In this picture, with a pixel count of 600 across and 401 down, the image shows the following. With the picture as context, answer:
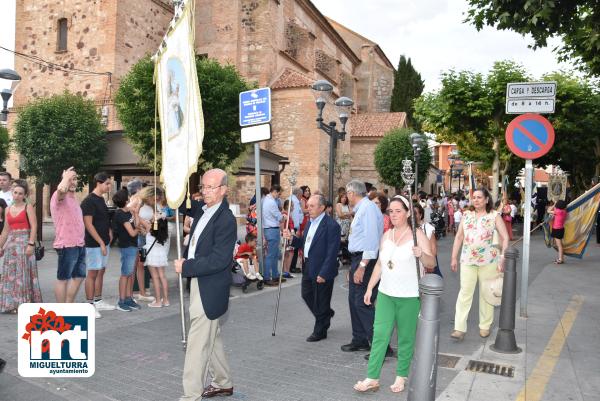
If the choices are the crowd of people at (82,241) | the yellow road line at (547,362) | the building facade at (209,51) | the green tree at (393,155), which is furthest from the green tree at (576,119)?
the crowd of people at (82,241)

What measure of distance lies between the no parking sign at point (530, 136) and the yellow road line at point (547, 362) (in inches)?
92.9

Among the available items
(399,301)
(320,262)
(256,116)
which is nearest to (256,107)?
(256,116)

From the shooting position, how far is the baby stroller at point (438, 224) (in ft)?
68.8

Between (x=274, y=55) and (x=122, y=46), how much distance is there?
8702mm

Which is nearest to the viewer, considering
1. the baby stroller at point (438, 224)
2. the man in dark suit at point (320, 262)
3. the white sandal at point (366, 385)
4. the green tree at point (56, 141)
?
the white sandal at point (366, 385)

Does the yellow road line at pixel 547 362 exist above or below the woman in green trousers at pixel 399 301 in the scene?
below

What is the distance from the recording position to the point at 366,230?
557 cm

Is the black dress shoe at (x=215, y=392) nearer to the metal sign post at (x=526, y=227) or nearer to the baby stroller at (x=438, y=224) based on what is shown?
the metal sign post at (x=526, y=227)

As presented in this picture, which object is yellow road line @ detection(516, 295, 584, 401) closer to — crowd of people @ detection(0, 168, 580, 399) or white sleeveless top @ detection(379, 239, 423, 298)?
crowd of people @ detection(0, 168, 580, 399)

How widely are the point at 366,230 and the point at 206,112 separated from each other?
39.2 ft

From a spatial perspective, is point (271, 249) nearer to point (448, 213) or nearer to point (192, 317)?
point (192, 317)

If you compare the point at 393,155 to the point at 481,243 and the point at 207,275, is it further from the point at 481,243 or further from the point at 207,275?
the point at 207,275

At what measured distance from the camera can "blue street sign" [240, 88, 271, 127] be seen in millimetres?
8836

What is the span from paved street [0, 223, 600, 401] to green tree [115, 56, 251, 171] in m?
8.26
